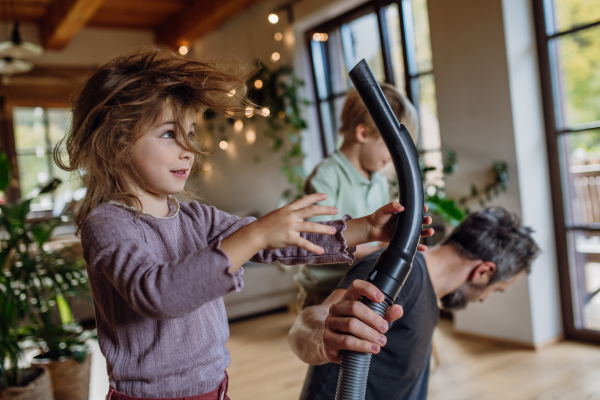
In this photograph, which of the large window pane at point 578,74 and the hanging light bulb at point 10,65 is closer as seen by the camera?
the large window pane at point 578,74

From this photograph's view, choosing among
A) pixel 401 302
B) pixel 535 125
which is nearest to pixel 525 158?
pixel 535 125

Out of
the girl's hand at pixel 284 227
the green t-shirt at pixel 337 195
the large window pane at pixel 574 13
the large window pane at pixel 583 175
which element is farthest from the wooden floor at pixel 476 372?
the girl's hand at pixel 284 227

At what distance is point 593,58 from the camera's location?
8.96 ft

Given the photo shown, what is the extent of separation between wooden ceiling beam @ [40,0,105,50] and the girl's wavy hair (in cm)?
423

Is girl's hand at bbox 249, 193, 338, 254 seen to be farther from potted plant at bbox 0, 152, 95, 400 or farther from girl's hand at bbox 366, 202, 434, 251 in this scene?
potted plant at bbox 0, 152, 95, 400

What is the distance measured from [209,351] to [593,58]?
2.75 m

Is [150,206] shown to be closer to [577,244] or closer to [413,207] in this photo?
[413,207]

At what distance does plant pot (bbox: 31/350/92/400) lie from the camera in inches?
98.0

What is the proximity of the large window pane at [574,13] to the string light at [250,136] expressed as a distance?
2967mm

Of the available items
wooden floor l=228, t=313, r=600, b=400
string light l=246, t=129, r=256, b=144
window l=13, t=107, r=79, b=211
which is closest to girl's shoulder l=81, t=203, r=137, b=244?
wooden floor l=228, t=313, r=600, b=400

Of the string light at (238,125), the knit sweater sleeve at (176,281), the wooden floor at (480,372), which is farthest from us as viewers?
the string light at (238,125)

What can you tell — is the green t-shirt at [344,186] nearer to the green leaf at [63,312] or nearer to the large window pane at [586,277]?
the large window pane at [586,277]

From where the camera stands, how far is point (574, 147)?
2.85m

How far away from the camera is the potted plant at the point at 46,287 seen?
227 centimetres
